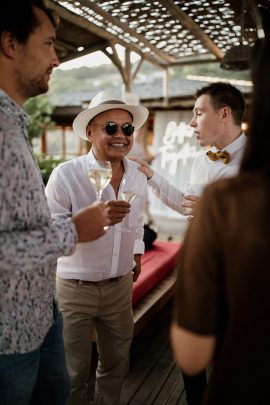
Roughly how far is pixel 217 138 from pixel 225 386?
2261 millimetres

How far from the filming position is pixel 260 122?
3.42 feet

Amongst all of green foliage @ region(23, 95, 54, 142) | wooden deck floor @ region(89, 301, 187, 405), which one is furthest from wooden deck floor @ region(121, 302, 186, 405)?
green foliage @ region(23, 95, 54, 142)

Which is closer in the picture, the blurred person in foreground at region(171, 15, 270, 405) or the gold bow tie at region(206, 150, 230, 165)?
the blurred person in foreground at region(171, 15, 270, 405)

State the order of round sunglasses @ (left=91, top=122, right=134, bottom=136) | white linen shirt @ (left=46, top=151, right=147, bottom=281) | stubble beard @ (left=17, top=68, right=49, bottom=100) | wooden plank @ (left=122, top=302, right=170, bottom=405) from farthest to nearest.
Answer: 1. wooden plank @ (left=122, top=302, right=170, bottom=405)
2. round sunglasses @ (left=91, top=122, right=134, bottom=136)
3. white linen shirt @ (left=46, top=151, right=147, bottom=281)
4. stubble beard @ (left=17, top=68, right=49, bottom=100)

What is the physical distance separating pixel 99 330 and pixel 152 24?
463 cm

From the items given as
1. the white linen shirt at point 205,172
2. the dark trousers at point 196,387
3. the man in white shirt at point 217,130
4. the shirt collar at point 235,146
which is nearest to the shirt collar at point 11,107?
the man in white shirt at point 217,130

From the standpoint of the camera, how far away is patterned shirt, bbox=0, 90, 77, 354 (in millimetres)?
1475

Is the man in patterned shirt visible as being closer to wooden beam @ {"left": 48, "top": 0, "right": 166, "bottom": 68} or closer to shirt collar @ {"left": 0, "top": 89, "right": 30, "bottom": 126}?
shirt collar @ {"left": 0, "top": 89, "right": 30, "bottom": 126}

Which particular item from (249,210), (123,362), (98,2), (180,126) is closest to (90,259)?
(123,362)

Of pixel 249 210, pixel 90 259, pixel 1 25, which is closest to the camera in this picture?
pixel 249 210

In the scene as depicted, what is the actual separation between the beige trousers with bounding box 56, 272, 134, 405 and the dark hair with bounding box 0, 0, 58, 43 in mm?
1718

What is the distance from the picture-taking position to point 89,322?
8.92ft

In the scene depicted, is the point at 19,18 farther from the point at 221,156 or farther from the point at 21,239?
the point at 221,156

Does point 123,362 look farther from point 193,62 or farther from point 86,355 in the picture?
point 193,62
